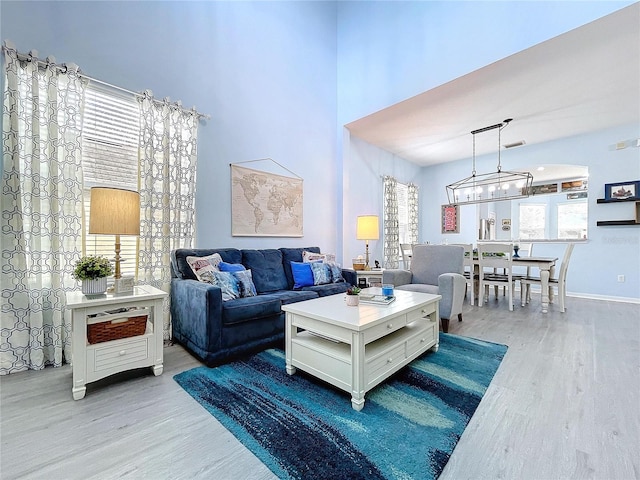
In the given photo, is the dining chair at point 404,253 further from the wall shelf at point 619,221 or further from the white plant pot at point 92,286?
the white plant pot at point 92,286

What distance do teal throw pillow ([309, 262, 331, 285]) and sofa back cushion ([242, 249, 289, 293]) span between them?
359 mm

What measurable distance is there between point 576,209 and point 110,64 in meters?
8.24

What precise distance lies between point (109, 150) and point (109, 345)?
1715 mm

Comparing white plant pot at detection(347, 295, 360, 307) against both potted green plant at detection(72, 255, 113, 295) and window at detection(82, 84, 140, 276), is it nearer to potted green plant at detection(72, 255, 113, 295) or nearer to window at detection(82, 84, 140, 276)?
potted green plant at detection(72, 255, 113, 295)

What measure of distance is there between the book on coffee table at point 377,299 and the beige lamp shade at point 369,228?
2000 millimetres

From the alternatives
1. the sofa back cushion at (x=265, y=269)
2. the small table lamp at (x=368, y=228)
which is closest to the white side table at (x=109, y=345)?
the sofa back cushion at (x=265, y=269)

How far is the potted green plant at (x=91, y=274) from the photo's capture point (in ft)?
6.36

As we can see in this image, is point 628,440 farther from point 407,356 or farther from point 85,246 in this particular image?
point 85,246

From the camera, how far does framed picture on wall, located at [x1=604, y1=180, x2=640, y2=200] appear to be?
4445mm

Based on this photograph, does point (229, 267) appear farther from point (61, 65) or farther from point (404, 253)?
point (404, 253)

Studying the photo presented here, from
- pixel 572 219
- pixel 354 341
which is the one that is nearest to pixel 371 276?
pixel 354 341

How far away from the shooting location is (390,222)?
5.73 metres

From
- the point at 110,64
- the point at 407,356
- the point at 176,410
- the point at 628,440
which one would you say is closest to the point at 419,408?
the point at 407,356

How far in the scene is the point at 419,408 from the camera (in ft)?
5.50
